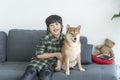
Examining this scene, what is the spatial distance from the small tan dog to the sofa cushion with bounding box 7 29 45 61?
1.75 feet

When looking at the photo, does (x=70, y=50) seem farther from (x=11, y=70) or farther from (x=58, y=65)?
(x=11, y=70)

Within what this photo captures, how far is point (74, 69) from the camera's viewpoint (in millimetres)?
2756

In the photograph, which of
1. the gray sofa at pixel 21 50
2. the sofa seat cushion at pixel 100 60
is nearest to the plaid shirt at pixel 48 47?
the gray sofa at pixel 21 50

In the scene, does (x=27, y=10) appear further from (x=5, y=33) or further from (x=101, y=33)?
(x=101, y=33)

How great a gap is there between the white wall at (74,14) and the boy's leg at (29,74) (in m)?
0.88

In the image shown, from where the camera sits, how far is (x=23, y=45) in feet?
10.3

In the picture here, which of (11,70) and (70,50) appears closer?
(70,50)

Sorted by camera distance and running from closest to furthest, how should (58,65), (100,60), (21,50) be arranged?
(58,65) → (100,60) → (21,50)

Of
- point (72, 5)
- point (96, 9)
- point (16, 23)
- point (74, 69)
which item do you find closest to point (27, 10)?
point (16, 23)

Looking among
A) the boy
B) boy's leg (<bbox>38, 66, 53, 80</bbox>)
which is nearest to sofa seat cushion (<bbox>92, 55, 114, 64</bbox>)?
the boy

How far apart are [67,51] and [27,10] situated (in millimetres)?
1010

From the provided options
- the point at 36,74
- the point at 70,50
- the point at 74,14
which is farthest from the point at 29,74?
the point at 74,14

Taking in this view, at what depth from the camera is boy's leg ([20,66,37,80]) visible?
2.54 m

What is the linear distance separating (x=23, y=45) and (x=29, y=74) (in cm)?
64
